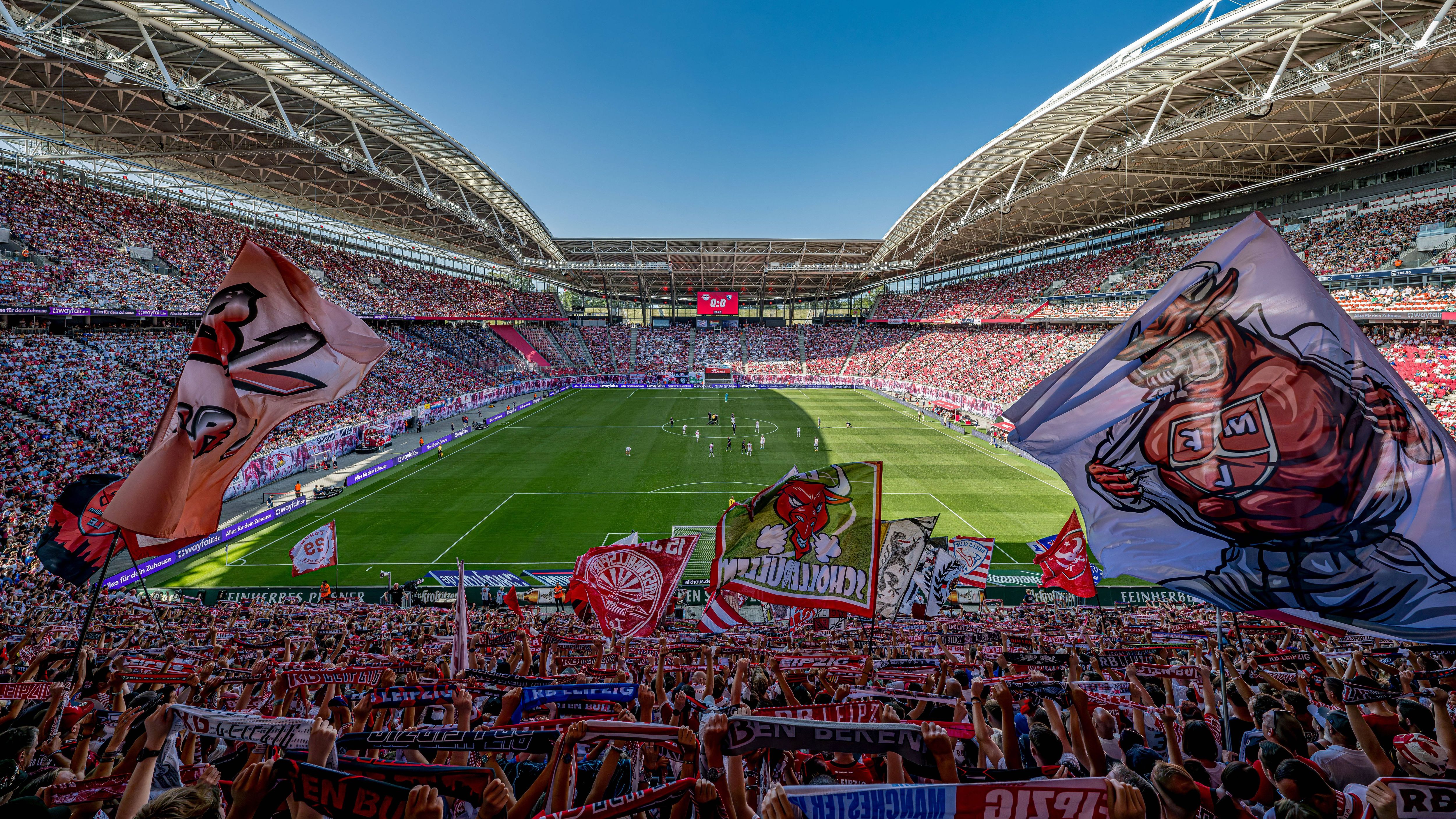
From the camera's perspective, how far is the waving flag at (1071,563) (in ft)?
45.9

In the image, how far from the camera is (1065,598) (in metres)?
18.1

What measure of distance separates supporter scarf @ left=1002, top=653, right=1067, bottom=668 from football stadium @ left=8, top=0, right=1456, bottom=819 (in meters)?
0.11

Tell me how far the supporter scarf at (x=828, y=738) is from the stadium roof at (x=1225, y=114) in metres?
31.3

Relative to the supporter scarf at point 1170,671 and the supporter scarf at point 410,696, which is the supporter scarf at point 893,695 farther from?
the supporter scarf at point 410,696

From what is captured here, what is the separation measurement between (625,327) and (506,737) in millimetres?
96872

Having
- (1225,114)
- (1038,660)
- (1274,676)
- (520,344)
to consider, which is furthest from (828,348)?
(1274,676)

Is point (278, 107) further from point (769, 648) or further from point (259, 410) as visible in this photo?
point (769, 648)

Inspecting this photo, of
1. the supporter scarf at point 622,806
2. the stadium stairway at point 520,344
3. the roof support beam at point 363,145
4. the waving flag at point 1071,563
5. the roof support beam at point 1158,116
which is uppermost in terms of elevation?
the stadium stairway at point 520,344

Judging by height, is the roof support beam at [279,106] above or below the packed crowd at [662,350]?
below

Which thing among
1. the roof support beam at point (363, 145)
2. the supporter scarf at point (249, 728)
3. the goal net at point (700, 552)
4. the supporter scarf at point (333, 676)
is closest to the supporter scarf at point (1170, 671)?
the supporter scarf at point (249, 728)

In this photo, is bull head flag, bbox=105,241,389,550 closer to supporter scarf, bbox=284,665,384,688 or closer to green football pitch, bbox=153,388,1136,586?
supporter scarf, bbox=284,665,384,688

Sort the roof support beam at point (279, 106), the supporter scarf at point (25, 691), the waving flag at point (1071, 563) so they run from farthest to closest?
the roof support beam at point (279, 106)
the waving flag at point (1071, 563)
the supporter scarf at point (25, 691)

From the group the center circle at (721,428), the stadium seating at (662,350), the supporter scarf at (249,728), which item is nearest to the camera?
the supporter scarf at (249,728)

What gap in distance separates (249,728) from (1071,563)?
15.3 meters
